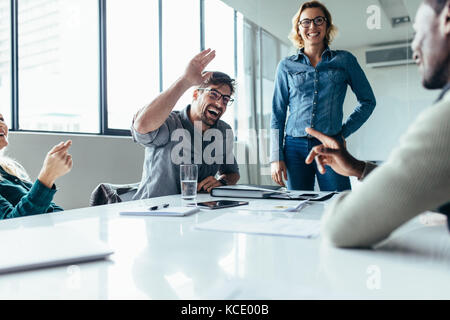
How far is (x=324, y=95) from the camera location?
83.0 inches

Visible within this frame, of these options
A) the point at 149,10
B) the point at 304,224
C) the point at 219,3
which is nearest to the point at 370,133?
the point at 219,3

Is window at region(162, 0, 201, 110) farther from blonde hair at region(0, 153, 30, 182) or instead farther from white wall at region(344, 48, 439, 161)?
blonde hair at region(0, 153, 30, 182)

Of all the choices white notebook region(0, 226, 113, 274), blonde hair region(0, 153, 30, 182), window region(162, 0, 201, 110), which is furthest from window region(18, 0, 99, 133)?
white notebook region(0, 226, 113, 274)

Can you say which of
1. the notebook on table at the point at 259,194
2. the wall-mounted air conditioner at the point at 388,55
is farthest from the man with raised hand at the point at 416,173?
the wall-mounted air conditioner at the point at 388,55

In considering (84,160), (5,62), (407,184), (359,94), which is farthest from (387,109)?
(407,184)

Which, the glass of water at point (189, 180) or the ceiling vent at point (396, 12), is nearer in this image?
the glass of water at point (189, 180)

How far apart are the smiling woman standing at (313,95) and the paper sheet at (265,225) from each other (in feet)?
3.71

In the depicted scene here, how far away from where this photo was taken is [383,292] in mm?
426

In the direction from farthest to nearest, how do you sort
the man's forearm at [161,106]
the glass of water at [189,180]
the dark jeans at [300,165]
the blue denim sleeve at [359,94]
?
the blue denim sleeve at [359,94]
the dark jeans at [300,165]
the man's forearm at [161,106]
the glass of water at [189,180]

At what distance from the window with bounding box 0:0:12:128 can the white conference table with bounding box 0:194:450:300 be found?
2.52 m

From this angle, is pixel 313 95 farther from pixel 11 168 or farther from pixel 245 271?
pixel 245 271

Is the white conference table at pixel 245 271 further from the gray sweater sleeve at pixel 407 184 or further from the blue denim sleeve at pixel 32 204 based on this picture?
the blue denim sleeve at pixel 32 204

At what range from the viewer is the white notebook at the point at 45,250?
52cm

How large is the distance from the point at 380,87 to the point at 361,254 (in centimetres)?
418
